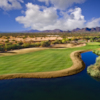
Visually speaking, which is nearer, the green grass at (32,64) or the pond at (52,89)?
the pond at (52,89)

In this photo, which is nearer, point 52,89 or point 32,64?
point 52,89

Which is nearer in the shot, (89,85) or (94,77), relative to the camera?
(89,85)

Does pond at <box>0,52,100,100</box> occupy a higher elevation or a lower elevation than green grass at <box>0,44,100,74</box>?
lower

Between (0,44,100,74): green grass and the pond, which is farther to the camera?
(0,44,100,74): green grass

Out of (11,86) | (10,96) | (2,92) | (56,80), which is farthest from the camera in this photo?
(56,80)

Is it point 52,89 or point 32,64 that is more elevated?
point 32,64

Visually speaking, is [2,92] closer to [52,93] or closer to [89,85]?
[52,93]

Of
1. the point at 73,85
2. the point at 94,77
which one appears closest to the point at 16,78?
the point at 73,85

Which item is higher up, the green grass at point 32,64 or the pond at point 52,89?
the green grass at point 32,64
